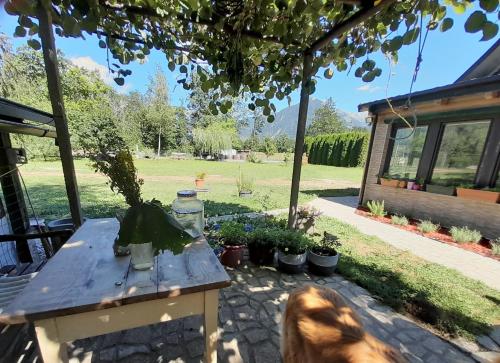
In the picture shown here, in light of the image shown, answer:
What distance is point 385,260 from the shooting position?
3559 mm

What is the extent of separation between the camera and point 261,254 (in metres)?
3.01

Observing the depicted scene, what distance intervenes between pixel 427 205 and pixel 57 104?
715 centimetres

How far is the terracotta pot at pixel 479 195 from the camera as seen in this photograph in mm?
4445

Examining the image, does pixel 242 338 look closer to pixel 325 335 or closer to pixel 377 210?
pixel 325 335

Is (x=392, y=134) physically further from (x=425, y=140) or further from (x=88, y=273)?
(x=88, y=273)

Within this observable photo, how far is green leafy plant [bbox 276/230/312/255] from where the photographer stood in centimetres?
291

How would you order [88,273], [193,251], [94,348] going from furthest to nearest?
[94,348]
[193,251]
[88,273]

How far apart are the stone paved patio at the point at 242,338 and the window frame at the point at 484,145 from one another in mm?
3296

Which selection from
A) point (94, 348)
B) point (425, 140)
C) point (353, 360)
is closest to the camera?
point (353, 360)

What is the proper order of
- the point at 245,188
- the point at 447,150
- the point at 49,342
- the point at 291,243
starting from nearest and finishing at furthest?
the point at 49,342, the point at 291,243, the point at 447,150, the point at 245,188

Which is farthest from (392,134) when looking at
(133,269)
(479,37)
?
(133,269)

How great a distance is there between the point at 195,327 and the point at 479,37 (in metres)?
2.70

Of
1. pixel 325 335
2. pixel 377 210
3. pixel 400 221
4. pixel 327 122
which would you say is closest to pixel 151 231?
pixel 325 335

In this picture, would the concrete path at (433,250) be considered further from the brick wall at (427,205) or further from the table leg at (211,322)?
the table leg at (211,322)
